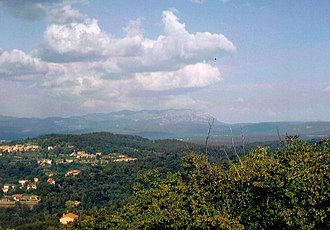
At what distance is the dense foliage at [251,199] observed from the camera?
73.5 feet

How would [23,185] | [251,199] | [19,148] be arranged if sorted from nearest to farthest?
[251,199] < [23,185] < [19,148]

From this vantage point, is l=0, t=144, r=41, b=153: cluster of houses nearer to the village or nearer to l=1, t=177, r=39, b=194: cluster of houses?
the village

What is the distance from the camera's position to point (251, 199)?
25.6m

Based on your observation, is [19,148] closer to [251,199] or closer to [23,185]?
[23,185]

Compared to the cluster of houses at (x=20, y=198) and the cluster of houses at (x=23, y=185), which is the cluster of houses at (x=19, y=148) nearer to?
Answer: the cluster of houses at (x=23, y=185)

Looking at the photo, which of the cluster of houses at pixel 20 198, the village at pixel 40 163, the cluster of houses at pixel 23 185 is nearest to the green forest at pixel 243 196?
the village at pixel 40 163

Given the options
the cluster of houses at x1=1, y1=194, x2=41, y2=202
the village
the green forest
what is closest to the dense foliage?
the green forest

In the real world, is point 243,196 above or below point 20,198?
above

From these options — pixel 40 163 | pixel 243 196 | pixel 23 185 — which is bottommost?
pixel 23 185

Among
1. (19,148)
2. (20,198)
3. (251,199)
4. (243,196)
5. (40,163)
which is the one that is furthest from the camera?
(19,148)

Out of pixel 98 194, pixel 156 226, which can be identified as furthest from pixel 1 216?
pixel 156 226

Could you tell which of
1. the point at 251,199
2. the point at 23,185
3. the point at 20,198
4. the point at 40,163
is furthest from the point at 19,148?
the point at 251,199

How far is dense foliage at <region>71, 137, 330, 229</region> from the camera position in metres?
22.4

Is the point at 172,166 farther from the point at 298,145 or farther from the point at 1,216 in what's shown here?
the point at 298,145
